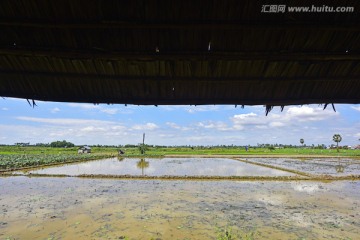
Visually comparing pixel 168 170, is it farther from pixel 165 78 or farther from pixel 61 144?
pixel 61 144

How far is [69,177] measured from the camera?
66.3 feet

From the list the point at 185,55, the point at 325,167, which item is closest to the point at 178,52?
the point at 185,55

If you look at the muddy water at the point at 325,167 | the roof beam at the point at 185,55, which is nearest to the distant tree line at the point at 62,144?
the muddy water at the point at 325,167

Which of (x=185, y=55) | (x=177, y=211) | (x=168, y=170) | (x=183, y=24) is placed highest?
(x=183, y=24)

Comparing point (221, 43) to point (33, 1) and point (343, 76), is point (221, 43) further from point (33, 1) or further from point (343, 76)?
point (33, 1)

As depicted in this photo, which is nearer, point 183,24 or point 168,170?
point 183,24

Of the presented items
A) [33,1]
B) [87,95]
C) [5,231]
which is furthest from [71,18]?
[5,231]

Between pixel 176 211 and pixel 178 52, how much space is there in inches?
348

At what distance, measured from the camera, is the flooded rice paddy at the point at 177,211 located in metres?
7.76

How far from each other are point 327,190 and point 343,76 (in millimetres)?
15300

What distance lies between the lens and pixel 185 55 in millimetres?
2371

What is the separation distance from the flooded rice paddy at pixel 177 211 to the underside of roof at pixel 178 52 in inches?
221

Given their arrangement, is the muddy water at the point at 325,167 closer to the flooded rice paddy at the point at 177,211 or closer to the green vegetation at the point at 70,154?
the flooded rice paddy at the point at 177,211

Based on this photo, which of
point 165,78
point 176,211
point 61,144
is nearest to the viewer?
point 165,78
